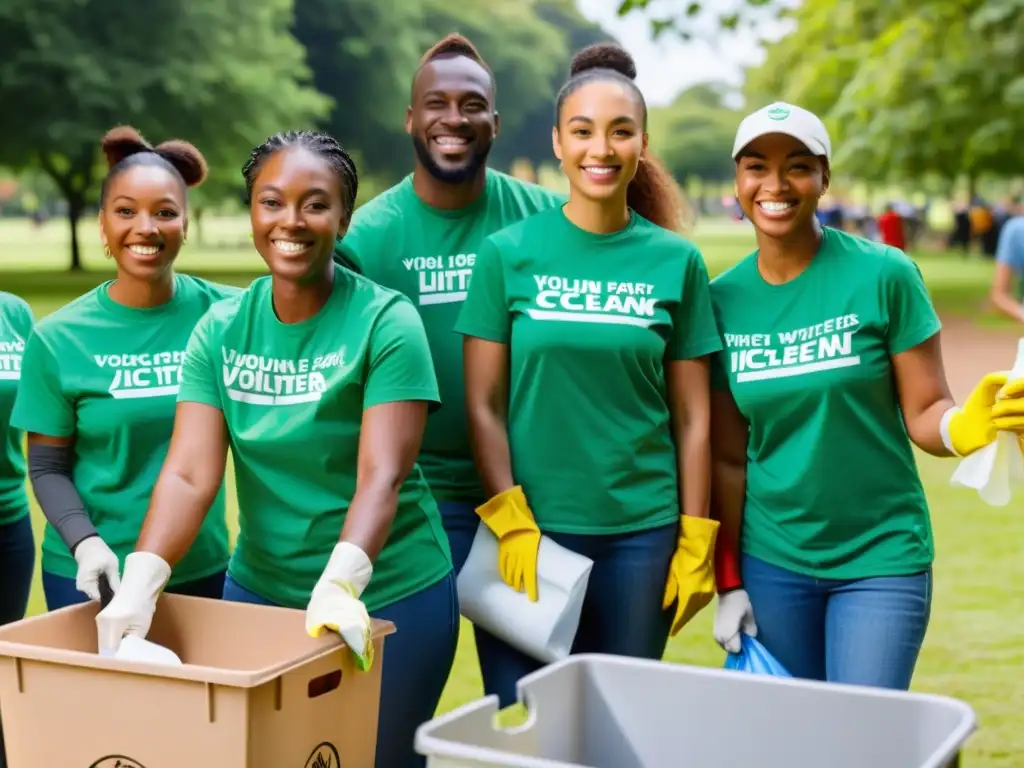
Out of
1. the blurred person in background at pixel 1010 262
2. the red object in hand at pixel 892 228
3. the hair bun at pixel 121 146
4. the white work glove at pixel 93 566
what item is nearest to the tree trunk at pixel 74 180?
the red object in hand at pixel 892 228

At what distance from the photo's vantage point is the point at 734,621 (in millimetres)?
3236

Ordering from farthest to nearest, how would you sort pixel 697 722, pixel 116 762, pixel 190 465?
pixel 190 465 < pixel 116 762 < pixel 697 722

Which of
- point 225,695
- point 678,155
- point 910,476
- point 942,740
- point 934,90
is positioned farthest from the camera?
point 678,155

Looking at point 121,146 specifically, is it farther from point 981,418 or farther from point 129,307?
point 981,418

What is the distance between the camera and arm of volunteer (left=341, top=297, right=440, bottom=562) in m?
2.65

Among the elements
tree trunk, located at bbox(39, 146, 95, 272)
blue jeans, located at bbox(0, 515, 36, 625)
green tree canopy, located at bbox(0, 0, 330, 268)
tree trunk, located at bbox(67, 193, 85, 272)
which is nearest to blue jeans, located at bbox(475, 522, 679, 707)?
blue jeans, located at bbox(0, 515, 36, 625)

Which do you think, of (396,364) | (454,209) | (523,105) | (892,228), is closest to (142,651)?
(396,364)

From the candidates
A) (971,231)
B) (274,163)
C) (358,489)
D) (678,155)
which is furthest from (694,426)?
(678,155)

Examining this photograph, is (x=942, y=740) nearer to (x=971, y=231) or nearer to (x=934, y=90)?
(x=934, y=90)

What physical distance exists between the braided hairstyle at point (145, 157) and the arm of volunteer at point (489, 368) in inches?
31.8

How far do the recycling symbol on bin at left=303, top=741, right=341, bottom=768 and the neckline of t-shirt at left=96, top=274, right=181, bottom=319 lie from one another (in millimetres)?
1339

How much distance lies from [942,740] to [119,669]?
4.17 ft

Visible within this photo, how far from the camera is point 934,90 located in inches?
749

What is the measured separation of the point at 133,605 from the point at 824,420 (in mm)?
1483
